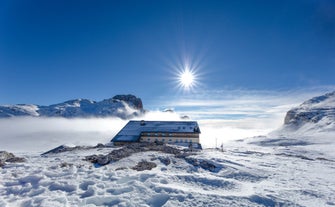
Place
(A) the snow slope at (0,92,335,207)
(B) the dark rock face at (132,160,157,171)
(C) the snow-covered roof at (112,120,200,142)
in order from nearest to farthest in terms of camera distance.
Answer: (A) the snow slope at (0,92,335,207) < (B) the dark rock face at (132,160,157,171) < (C) the snow-covered roof at (112,120,200,142)

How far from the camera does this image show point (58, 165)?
479 inches

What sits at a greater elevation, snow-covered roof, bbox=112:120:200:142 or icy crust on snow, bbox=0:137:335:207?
snow-covered roof, bbox=112:120:200:142

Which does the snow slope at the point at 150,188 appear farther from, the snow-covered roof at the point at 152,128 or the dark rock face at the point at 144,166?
the snow-covered roof at the point at 152,128

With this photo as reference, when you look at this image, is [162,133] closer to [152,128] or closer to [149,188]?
[152,128]

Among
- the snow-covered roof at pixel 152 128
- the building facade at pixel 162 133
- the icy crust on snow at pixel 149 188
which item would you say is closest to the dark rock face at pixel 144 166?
the icy crust on snow at pixel 149 188

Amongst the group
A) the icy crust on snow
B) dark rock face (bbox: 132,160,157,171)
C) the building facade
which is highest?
the building facade

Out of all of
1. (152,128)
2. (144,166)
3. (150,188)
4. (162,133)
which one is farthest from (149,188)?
(152,128)

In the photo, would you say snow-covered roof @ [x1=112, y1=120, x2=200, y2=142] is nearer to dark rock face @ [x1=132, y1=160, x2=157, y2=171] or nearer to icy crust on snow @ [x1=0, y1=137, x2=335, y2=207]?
dark rock face @ [x1=132, y1=160, x2=157, y2=171]

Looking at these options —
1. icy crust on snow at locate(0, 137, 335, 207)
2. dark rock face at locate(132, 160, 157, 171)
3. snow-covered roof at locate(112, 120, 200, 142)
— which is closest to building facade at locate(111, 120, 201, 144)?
snow-covered roof at locate(112, 120, 200, 142)

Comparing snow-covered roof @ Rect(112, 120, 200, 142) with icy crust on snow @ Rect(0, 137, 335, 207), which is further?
snow-covered roof @ Rect(112, 120, 200, 142)

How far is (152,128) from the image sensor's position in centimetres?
5359

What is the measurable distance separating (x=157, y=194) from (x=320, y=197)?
7688 mm

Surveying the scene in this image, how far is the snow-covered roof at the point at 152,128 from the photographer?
49.7 meters

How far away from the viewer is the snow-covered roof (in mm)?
49719
